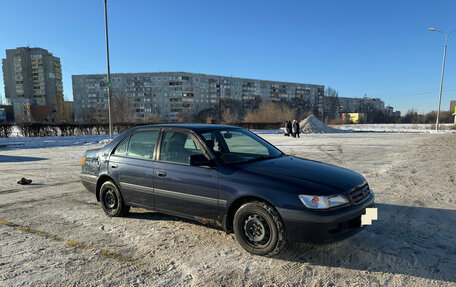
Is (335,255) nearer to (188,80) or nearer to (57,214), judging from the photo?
(57,214)

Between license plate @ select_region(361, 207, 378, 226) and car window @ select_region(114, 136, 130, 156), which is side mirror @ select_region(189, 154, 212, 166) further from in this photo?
license plate @ select_region(361, 207, 378, 226)

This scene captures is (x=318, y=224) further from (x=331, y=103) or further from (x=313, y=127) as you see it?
(x=331, y=103)

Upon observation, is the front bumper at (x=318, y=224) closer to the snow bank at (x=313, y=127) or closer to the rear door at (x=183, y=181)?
the rear door at (x=183, y=181)

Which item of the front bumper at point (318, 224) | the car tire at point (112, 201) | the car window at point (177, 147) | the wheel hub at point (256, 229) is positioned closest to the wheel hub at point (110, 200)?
the car tire at point (112, 201)

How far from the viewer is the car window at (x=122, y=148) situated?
4.34 metres

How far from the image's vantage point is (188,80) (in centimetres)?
8844

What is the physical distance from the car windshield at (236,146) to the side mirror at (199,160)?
20cm

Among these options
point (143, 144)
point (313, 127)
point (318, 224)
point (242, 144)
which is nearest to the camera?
point (318, 224)

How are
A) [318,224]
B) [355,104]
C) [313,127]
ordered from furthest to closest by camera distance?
[355,104] → [313,127] → [318,224]

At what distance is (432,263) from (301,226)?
59.4 inches

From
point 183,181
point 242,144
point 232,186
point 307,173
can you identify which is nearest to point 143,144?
point 183,181

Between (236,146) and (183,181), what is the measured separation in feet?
3.53

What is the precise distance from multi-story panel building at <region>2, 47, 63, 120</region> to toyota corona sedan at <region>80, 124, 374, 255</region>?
5144 inches

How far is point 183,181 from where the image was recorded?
3.52 m
